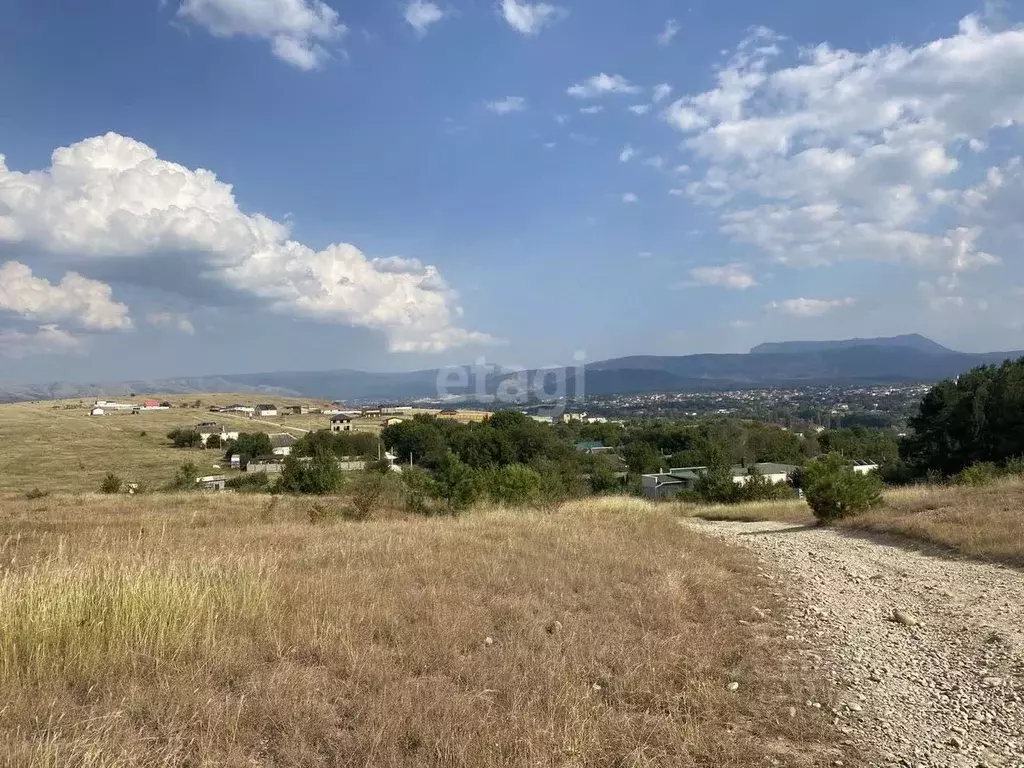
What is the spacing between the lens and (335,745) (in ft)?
11.0

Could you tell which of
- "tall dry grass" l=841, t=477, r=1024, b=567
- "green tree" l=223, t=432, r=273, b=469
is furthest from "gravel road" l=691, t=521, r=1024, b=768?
"green tree" l=223, t=432, r=273, b=469

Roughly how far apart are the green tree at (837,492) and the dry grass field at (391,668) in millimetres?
8412

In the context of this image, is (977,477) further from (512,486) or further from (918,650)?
(918,650)

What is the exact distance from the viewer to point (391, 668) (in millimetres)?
4375

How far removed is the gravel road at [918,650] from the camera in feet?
12.1

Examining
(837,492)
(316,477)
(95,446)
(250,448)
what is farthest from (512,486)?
(95,446)

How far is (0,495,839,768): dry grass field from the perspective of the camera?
332cm

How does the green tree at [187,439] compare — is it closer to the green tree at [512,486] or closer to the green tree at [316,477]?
the green tree at [316,477]

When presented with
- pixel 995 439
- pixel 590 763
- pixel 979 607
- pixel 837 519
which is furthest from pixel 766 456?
pixel 590 763

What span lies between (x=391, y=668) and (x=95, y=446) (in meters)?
86.9

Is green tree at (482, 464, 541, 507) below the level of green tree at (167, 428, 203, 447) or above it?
above

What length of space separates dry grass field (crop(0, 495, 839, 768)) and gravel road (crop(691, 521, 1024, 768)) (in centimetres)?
32

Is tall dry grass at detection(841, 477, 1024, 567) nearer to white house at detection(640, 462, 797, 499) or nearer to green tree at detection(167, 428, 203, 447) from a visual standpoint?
white house at detection(640, 462, 797, 499)

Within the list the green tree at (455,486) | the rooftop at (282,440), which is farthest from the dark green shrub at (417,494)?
the rooftop at (282,440)
